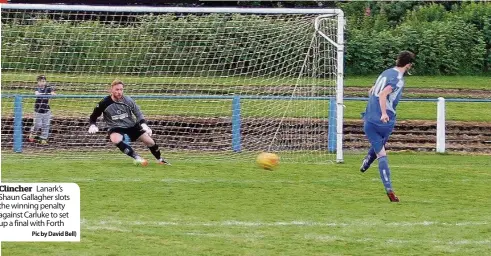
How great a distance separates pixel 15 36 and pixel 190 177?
5.35 meters

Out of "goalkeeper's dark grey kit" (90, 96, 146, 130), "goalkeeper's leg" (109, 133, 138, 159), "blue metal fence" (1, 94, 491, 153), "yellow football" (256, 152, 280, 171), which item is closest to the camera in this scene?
"yellow football" (256, 152, 280, 171)

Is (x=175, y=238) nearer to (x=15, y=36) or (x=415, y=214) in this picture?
(x=415, y=214)

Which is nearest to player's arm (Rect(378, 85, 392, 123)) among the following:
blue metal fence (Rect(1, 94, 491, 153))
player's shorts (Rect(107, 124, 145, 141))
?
player's shorts (Rect(107, 124, 145, 141))

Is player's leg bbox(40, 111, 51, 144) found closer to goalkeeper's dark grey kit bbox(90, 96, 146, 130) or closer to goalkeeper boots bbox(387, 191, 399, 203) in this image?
goalkeeper's dark grey kit bbox(90, 96, 146, 130)

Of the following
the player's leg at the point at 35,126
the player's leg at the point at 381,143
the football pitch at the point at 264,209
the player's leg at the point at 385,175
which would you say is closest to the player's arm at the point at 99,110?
the football pitch at the point at 264,209

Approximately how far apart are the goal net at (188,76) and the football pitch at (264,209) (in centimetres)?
219

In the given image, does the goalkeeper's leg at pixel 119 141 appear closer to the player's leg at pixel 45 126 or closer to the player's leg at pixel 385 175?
the player's leg at pixel 45 126

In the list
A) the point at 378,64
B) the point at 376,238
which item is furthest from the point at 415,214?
the point at 378,64

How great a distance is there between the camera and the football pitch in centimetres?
990

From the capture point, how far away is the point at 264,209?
12320mm

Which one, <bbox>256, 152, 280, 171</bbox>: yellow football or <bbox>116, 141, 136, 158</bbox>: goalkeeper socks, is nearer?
<bbox>256, 152, 280, 171</bbox>: yellow football

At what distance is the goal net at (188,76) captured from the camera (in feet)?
62.8

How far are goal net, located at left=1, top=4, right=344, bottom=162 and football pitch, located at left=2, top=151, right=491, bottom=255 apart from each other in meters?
2.19

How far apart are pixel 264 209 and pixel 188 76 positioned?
899 cm
